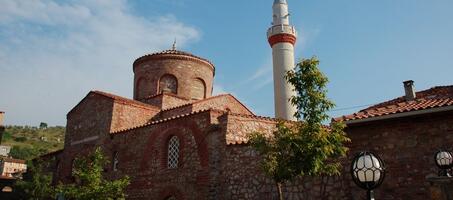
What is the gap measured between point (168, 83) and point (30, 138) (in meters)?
57.1

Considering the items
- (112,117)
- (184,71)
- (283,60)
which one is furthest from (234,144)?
(184,71)

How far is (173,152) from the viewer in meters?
13.6

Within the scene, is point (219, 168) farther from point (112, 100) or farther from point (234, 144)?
point (112, 100)

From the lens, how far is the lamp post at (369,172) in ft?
15.0

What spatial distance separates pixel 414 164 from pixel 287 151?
2.37 metres

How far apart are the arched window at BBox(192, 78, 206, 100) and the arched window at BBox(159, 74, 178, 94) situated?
969mm

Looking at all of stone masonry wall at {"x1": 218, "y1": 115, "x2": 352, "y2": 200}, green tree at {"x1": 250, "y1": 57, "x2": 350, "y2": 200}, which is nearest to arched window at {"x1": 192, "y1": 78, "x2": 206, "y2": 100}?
stone masonry wall at {"x1": 218, "y1": 115, "x2": 352, "y2": 200}

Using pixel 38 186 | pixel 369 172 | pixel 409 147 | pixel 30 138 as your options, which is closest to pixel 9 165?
pixel 30 138

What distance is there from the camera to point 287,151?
8125mm

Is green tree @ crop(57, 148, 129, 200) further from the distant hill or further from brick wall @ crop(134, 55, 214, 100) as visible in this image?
the distant hill

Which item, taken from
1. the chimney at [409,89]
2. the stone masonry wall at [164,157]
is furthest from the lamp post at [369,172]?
the stone masonry wall at [164,157]

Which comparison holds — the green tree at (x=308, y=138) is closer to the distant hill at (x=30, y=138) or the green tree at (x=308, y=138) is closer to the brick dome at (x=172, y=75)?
the brick dome at (x=172, y=75)

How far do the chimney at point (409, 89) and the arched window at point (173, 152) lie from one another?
23.9 feet

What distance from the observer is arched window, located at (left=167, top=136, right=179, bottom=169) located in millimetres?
→ 13407
